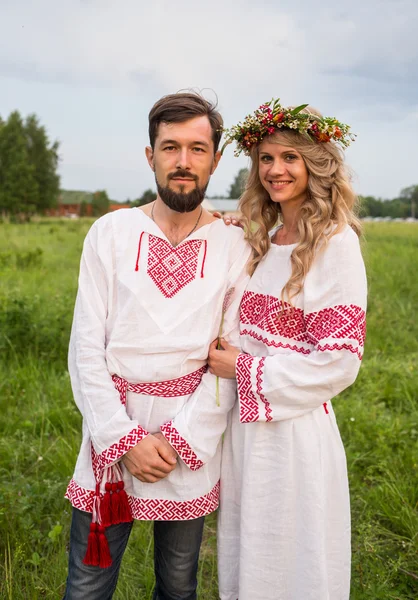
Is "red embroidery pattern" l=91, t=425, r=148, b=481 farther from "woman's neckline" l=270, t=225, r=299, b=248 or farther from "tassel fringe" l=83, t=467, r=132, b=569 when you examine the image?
"woman's neckline" l=270, t=225, r=299, b=248

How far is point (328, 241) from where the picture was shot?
1.92 metres

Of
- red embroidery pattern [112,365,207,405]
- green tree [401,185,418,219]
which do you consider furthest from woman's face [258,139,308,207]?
green tree [401,185,418,219]

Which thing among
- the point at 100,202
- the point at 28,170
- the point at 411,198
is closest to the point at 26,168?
the point at 28,170

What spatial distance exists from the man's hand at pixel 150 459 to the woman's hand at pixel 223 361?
33cm

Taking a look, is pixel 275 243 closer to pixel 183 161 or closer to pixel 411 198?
pixel 183 161

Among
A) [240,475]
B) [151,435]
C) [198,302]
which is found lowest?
[240,475]

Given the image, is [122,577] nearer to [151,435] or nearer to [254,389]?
[151,435]

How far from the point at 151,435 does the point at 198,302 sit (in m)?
0.53

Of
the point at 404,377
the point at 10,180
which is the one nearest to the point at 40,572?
the point at 404,377

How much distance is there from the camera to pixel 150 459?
6.21 feet

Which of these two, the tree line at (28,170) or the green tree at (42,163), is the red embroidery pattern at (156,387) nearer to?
the tree line at (28,170)

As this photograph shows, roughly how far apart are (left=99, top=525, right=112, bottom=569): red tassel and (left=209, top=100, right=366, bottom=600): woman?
482 millimetres

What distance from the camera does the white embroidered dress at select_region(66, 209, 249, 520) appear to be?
1957 millimetres

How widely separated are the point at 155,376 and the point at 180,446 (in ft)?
0.89
